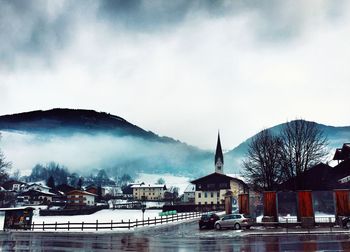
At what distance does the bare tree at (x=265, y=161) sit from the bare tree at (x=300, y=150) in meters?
1.71

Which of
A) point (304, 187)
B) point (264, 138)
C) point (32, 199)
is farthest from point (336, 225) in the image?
point (32, 199)

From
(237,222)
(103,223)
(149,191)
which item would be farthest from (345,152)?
(149,191)

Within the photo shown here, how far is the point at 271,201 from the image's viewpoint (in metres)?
40.1

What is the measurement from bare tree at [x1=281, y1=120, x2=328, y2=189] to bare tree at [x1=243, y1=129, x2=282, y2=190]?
171cm

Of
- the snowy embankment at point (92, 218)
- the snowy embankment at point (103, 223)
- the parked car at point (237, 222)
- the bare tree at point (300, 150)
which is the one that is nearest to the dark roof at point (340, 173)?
the bare tree at point (300, 150)

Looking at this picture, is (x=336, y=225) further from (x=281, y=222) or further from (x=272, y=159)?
(x=272, y=159)

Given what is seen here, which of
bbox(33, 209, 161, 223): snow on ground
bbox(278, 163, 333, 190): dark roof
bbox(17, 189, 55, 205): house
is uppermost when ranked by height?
bbox(278, 163, 333, 190): dark roof

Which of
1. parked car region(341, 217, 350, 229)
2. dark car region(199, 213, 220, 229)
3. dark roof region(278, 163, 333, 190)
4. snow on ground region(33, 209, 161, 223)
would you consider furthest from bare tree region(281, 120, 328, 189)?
snow on ground region(33, 209, 161, 223)

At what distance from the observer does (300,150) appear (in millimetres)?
56969

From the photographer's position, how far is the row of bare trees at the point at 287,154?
187 ft

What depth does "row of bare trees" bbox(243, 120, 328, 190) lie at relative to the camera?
57.0 m

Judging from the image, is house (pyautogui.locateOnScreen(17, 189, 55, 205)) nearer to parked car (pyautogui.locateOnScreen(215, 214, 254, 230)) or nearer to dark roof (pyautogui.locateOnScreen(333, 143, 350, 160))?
dark roof (pyautogui.locateOnScreen(333, 143, 350, 160))

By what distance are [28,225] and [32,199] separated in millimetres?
119525

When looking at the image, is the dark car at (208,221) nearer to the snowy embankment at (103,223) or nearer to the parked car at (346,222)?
the snowy embankment at (103,223)
